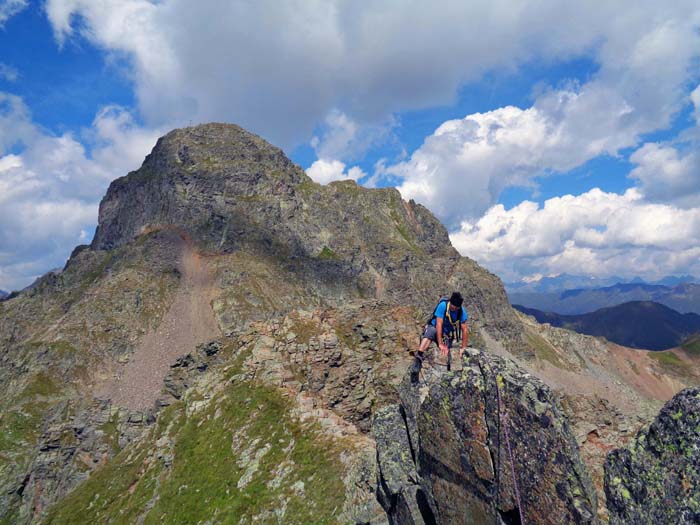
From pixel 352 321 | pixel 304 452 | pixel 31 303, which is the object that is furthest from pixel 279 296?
pixel 304 452

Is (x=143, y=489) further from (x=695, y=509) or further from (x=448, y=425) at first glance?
(x=695, y=509)

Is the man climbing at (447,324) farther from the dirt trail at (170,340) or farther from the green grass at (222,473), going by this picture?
the dirt trail at (170,340)

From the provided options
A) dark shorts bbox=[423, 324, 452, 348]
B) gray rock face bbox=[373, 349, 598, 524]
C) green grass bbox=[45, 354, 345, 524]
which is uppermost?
dark shorts bbox=[423, 324, 452, 348]

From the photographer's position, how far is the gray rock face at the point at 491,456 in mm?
11375

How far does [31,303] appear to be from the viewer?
181875mm

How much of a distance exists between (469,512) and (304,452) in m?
18.2

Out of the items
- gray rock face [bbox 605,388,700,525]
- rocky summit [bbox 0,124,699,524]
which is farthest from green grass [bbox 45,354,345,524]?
gray rock face [bbox 605,388,700,525]

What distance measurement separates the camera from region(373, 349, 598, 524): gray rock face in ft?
37.3

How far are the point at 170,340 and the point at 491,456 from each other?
169297 mm

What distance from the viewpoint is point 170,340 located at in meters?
161

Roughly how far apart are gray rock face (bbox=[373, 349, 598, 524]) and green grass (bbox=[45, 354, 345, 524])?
10.4 m

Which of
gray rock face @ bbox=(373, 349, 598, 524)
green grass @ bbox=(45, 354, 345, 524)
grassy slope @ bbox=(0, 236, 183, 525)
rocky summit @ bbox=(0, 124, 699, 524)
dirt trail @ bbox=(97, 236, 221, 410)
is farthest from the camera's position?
dirt trail @ bbox=(97, 236, 221, 410)

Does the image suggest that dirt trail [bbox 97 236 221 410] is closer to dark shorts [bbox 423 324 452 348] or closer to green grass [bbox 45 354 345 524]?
green grass [bbox 45 354 345 524]

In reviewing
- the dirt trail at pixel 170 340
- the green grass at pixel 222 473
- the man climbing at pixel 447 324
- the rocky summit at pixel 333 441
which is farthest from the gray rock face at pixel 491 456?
the dirt trail at pixel 170 340
